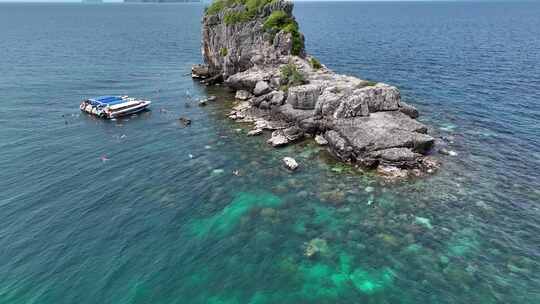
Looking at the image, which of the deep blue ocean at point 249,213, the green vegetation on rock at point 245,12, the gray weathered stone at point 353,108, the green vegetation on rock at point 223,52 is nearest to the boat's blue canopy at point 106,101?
the deep blue ocean at point 249,213

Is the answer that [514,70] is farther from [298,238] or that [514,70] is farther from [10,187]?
[10,187]

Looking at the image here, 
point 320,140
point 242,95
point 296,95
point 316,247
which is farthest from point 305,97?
point 316,247

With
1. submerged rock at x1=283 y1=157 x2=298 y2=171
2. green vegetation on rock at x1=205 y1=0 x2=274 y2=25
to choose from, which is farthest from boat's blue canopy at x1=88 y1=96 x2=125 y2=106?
submerged rock at x1=283 y1=157 x2=298 y2=171

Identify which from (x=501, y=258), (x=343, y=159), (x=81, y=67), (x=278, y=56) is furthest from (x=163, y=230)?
(x=81, y=67)

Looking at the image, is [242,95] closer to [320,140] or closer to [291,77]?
[291,77]

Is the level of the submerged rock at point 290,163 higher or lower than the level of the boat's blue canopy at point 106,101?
lower

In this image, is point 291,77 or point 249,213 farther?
point 291,77

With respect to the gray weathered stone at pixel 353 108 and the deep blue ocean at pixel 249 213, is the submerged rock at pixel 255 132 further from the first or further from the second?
the gray weathered stone at pixel 353 108
